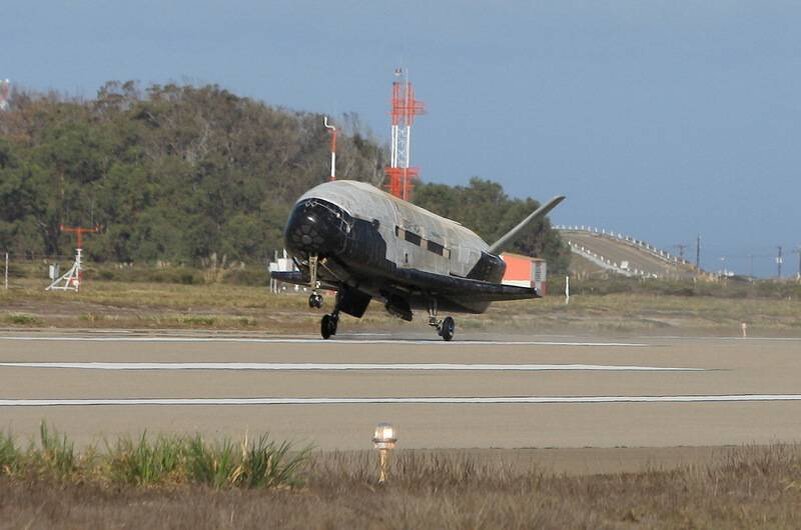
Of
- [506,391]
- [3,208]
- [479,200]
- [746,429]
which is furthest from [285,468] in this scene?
[479,200]

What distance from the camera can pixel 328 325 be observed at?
35969 millimetres

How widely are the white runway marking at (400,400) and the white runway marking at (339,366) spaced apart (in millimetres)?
5243

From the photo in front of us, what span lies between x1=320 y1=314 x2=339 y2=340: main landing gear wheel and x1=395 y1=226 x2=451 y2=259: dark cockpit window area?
281 cm

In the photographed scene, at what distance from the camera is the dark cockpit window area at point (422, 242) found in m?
37.3

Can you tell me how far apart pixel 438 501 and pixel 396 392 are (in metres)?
10.7

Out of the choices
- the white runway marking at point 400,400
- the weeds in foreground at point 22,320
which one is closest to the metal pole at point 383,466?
the white runway marking at point 400,400

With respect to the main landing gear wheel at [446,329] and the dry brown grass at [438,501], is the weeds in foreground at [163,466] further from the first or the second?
the main landing gear wheel at [446,329]

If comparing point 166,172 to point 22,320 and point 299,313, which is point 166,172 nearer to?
point 299,313

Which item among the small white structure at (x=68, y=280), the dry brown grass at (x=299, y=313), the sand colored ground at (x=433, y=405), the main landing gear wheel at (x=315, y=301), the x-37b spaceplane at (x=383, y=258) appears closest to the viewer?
the sand colored ground at (x=433, y=405)

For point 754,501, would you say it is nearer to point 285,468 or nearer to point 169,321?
point 285,468

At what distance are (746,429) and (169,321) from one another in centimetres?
2766

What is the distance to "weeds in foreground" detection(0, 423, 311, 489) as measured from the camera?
11242mm

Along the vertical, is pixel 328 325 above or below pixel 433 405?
above

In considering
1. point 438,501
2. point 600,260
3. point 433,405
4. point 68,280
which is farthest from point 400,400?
point 600,260
